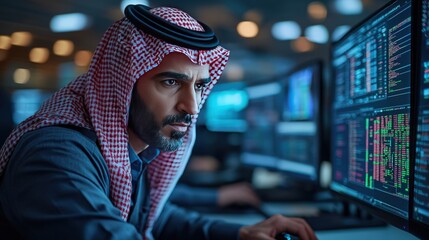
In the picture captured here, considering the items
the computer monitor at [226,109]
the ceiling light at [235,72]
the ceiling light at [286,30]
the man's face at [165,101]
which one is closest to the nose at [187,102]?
the man's face at [165,101]

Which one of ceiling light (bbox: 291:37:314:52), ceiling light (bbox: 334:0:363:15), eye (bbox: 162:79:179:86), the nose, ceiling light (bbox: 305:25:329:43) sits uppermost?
ceiling light (bbox: 334:0:363:15)

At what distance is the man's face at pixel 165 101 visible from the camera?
1.07 m

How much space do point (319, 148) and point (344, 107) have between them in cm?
34

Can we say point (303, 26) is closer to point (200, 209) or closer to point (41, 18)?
point (41, 18)

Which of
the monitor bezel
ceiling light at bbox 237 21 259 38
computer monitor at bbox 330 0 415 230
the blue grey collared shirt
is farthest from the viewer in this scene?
ceiling light at bbox 237 21 259 38

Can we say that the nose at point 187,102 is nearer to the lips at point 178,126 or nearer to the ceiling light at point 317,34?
the lips at point 178,126

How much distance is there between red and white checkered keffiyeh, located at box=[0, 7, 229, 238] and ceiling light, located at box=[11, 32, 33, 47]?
1748mm

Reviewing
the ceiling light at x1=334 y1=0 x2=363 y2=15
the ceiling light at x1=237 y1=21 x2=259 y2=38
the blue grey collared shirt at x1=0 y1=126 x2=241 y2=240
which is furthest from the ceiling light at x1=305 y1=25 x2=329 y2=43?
the blue grey collared shirt at x1=0 y1=126 x2=241 y2=240

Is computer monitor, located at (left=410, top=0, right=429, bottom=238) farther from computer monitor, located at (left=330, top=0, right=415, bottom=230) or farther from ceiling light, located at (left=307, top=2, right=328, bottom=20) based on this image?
ceiling light, located at (left=307, top=2, right=328, bottom=20)

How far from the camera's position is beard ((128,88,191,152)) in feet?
3.55

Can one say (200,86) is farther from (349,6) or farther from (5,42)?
(349,6)

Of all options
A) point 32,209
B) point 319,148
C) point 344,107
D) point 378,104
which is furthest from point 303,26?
point 32,209

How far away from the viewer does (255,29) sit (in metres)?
3.49

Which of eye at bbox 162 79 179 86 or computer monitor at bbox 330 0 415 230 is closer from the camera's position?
computer monitor at bbox 330 0 415 230
